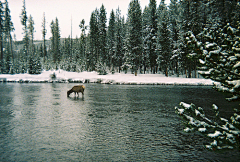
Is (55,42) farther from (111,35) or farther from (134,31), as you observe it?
(134,31)

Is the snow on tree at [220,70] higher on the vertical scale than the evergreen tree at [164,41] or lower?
lower

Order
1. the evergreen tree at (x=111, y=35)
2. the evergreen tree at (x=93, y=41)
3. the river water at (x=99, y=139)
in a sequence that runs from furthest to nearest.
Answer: the evergreen tree at (x=111, y=35) < the evergreen tree at (x=93, y=41) < the river water at (x=99, y=139)

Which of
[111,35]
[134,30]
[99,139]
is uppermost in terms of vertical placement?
[111,35]

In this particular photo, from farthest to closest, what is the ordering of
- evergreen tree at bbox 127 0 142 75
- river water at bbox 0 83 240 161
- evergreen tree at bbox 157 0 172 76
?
evergreen tree at bbox 127 0 142 75
evergreen tree at bbox 157 0 172 76
river water at bbox 0 83 240 161

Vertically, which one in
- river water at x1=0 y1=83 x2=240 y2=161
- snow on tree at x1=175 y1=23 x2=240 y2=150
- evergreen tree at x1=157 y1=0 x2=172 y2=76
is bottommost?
river water at x1=0 y1=83 x2=240 y2=161

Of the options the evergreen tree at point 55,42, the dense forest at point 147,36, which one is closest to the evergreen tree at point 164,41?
the dense forest at point 147,36

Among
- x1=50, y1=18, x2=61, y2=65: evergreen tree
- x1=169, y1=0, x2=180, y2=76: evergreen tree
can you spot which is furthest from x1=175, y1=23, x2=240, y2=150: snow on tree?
x1=50, y1=18, x2=61, y2=65: evergreen tree

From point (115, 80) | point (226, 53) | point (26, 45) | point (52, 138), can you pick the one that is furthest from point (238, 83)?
point (26, 45)

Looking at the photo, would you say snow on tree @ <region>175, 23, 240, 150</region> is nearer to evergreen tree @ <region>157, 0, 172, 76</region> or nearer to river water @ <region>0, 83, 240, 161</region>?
river water @ <region>0, 83, 240, 161</region>

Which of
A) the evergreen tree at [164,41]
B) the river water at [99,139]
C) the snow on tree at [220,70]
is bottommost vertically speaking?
the river water at [99,139]

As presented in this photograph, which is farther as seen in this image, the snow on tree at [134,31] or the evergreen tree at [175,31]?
the snow on tree at [134,31]

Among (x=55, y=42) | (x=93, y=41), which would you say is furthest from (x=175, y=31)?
(x=55, y=42)

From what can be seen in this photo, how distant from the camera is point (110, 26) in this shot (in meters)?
76.6

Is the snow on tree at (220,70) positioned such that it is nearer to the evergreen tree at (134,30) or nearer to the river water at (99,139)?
the river water at (99,139)
